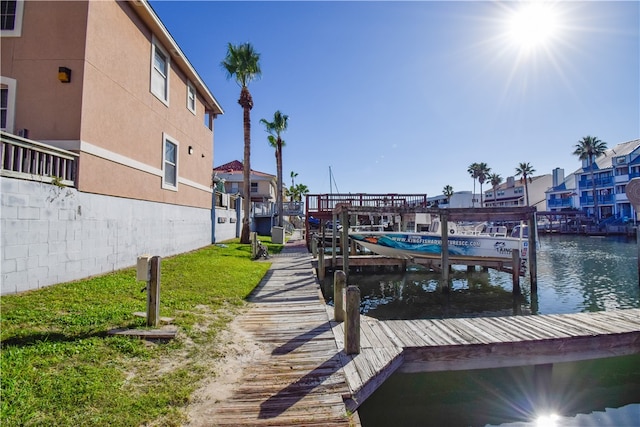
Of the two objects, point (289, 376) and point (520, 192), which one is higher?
point (520, 192)

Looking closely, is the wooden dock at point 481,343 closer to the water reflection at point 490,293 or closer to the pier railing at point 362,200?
the water reflection at point 490,293

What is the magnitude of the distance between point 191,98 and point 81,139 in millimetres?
8335

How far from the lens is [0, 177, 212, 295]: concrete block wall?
228 inches

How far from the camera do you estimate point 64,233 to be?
22.9ft

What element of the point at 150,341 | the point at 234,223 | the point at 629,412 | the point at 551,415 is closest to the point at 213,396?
the point at 150,341

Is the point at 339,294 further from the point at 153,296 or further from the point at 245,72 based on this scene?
the point at 245,72

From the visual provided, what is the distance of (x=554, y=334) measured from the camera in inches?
204

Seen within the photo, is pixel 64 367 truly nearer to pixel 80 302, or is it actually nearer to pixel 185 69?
pixel 80 302

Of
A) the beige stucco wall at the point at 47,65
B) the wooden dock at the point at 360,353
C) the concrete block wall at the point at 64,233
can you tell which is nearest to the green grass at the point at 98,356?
the concrete block wall at the point at 64,233

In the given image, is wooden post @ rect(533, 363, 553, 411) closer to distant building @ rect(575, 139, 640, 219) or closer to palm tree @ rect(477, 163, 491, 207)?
distant building @ rect(575, 139, 640, 219)

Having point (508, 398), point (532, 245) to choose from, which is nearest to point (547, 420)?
point (508, 398)

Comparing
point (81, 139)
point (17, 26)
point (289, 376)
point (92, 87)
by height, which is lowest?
point (289, 376)

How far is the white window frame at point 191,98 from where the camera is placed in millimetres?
14727

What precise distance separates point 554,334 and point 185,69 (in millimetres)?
15469
